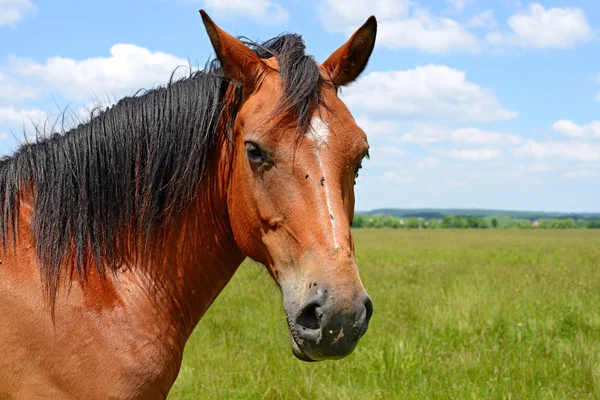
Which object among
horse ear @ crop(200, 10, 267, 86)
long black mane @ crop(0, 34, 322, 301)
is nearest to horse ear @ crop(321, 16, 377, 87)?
long black mane @ crop(0, 34, 322, 301)

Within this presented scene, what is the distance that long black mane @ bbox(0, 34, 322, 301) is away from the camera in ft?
9.17

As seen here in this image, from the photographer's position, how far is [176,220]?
2.94 m

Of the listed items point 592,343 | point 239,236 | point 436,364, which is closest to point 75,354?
point 239,236

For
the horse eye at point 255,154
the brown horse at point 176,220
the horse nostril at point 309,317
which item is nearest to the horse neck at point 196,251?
the brown horse at point 176,220

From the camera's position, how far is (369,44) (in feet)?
9.88

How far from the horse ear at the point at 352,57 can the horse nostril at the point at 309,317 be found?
132 cm

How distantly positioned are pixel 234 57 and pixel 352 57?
0.70 meters

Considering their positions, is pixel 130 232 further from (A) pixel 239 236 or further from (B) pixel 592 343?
(B) pixel 592 343

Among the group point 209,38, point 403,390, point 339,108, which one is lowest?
point 403,390

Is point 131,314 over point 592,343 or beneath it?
over

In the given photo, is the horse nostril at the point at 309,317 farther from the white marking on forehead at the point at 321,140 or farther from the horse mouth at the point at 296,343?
the white marking on forehead at the point at 321,140

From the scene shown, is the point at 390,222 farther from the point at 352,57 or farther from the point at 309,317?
the point at 309,317

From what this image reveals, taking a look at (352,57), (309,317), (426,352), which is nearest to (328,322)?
(309,317)

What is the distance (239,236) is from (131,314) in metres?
0.66
